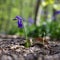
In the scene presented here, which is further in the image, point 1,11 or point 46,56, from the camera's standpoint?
point 1,11

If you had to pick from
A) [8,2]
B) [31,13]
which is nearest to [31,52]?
[8,2]

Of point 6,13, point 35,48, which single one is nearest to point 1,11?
point 6,13

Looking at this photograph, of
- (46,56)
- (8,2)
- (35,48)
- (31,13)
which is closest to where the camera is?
(46,56)

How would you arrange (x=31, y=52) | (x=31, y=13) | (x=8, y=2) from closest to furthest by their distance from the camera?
1. (x=31, y=52)
2. (x=8, y=2)
3. (x=31, y=13)

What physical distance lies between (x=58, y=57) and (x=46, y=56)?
0.10 meters

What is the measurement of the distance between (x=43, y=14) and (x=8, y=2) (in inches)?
87.0

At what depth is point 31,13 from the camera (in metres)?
13.0

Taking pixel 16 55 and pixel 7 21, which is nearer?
pixel 16 55

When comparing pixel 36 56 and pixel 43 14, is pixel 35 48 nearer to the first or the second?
pixel 36 56

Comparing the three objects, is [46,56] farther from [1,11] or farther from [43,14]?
[43,14]

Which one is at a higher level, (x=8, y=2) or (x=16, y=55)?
(x=8, y=2)

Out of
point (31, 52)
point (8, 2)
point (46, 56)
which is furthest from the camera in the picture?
point (8, 2)

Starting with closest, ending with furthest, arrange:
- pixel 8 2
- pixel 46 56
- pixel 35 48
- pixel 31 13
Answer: pixel 46 56, pixel 35 48, pixel 8 2, pixel 31 13

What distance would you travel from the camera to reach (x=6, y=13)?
12.0 meters
